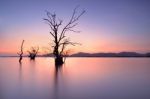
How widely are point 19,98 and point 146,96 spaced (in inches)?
186

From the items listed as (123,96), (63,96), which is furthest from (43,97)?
(123,96)

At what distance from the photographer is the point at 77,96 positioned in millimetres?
9016

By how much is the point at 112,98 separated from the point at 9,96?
3679 mm

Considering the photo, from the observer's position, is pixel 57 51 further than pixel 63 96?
Yes

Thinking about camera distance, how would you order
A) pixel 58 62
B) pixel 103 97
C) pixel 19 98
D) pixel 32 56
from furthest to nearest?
pixel 32 56 < pixel 58 62 < pixel 103 97 < pixel 19 98

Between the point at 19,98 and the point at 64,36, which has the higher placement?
the point at 64,36

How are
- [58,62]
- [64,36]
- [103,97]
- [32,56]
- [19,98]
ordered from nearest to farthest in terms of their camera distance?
[19,98]
[103,97]
[64,36]
[58,62]
[32,56]

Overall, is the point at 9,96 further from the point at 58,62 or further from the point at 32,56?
the point at 32,56

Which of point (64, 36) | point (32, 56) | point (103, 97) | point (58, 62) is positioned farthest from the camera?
point (32, 56)

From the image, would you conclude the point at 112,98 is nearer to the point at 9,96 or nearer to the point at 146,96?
the point at 146,96

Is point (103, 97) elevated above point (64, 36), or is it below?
below

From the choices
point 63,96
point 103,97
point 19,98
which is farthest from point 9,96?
point 103,97

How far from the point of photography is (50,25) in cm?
3155

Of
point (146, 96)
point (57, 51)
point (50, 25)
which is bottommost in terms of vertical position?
point (146, 96)
